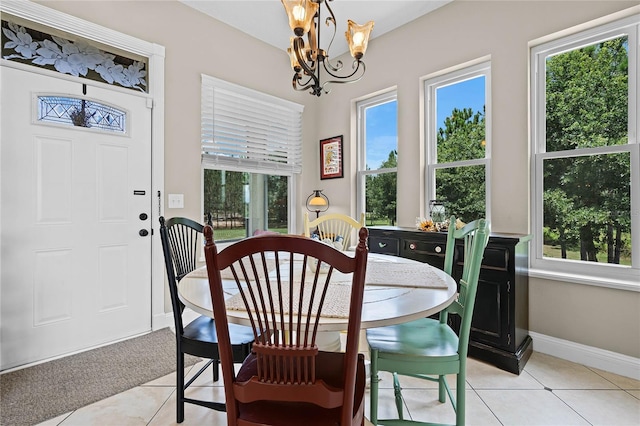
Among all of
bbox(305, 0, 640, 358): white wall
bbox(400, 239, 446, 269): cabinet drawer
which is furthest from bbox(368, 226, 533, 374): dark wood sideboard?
bbox(305, 0, 640, 358): white wall

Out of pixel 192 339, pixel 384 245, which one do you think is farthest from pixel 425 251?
pixel 192 339

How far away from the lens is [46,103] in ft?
7.34

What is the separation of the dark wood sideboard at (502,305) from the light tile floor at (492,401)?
0.42 ft

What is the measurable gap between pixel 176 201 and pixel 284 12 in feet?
6.88

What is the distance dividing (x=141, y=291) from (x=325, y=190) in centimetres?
233

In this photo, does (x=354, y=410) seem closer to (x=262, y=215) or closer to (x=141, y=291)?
(x=141, y=291)

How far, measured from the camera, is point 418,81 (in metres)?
3.12

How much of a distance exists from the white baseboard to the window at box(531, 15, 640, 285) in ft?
1.59

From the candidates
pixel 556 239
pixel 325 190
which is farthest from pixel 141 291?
pixel 556 239

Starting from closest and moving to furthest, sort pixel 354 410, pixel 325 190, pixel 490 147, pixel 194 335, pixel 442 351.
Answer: pixel 354 410 → pixel 442 351 → pixel 194 335 → pixel 490 147 → pixel 325 190

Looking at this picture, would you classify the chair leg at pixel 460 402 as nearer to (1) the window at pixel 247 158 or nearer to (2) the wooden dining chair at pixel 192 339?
(2) the wooden dining chair at pixel 192 339

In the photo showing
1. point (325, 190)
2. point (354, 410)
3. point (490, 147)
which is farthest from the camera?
point (325, 190)

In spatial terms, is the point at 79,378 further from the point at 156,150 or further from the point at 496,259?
the point at 496,259

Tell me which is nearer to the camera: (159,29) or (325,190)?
(159,29)
